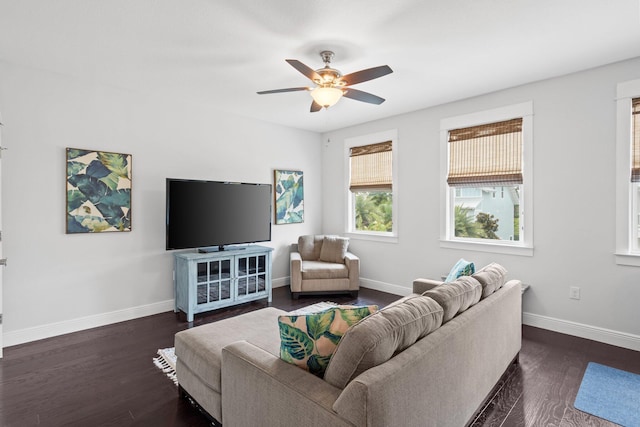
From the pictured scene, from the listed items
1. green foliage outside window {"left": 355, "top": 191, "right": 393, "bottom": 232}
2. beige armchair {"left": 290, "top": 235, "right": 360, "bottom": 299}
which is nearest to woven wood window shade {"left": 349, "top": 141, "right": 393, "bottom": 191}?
green foliage outside window {"left": 355, "top": 191, "right": 393, "bottom": 232}

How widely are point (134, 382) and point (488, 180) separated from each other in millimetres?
3998

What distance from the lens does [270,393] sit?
4.79 ft

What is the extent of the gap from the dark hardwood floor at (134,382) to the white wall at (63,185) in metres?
0.35

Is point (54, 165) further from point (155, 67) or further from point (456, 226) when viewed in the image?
point (456, 226)

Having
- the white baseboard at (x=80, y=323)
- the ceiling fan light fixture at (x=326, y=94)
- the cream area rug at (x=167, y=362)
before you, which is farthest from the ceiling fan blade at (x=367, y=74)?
the white baseboard at (x=80, y=323)

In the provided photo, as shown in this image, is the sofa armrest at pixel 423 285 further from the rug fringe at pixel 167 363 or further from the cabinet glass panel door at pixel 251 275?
the rug fringe at pixel 167 363

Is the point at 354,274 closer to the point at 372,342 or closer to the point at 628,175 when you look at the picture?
the point at 628,175

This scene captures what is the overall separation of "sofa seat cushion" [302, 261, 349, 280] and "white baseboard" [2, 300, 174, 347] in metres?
1.74

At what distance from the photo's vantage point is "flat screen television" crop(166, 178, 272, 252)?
3.85 metres

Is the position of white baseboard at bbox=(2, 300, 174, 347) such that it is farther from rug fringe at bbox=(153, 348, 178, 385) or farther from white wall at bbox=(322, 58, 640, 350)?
white wall at bbox=(322, 58, 640, 350)

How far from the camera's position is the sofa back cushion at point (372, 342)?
132 centimetres

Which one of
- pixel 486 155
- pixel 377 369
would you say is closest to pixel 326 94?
pixel 377 369

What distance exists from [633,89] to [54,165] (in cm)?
545

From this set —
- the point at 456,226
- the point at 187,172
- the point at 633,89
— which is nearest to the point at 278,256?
the point at 187,172
